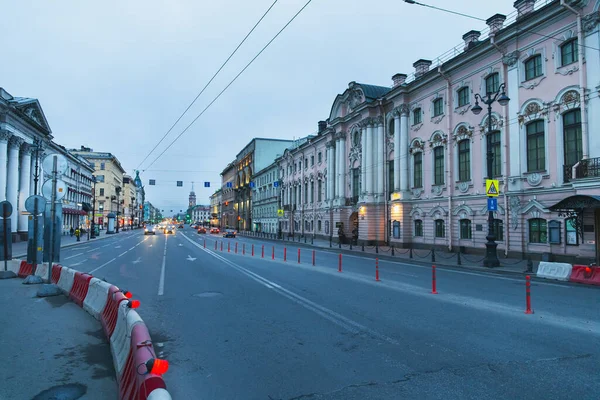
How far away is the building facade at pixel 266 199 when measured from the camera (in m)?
68.2

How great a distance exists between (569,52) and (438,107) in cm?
1006

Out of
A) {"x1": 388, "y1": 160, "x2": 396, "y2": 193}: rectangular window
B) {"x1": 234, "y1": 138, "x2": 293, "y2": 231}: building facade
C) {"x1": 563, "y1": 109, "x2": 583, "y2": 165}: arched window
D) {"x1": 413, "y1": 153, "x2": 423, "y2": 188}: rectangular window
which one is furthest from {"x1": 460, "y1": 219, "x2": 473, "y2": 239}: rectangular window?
A: {"x1": 234, "y1": 138, "x2": 293, "y2": 231}: building facade

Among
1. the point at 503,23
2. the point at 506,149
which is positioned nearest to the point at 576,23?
the point at 503,23

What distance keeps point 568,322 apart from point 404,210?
80.3 ft

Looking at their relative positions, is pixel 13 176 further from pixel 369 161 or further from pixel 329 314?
pixel 329 314

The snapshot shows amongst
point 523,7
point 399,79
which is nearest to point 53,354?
point 523,7

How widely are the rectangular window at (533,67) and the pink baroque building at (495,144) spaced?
0.21 ft

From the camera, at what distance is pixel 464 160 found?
2669 cm

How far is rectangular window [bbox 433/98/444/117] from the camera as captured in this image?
2883 cm

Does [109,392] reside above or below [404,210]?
below

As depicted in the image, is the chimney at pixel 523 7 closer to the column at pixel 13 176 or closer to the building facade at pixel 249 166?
the column at pixel 13 176

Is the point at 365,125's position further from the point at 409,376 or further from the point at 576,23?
the point at 409,376

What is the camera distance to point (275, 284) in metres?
12.9

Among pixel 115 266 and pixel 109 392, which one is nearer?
pixel 109 392
